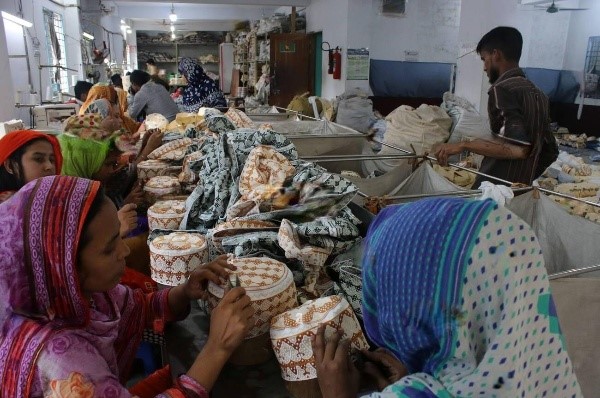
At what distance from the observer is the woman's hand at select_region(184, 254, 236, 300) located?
1.16 m

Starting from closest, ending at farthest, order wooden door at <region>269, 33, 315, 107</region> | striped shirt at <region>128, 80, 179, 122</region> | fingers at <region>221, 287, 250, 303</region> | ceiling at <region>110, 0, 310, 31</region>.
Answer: fingers at <region>221, 287, 250, 303</region> → striped shirt at <region>128, 80, 179, 122</region> → wooden door at <region>269, 33, 315, 107</region> → ceiling at <region>110, 0, 310, 31</region>

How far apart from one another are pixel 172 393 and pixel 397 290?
1.61 ft

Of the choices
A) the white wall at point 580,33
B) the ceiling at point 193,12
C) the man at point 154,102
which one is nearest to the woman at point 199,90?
the man at point 154,102

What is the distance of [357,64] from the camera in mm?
7840

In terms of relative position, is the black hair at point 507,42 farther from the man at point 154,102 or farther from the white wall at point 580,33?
the white wall at point 580,33

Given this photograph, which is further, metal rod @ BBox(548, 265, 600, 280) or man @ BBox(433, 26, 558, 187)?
man @ BBox(433, 26, 558, 187)

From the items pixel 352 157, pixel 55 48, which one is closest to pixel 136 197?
pixel 352 157

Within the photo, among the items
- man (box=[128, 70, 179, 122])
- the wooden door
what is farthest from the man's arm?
→ the wooden door

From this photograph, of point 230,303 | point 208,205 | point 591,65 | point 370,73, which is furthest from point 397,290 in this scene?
point 370,73

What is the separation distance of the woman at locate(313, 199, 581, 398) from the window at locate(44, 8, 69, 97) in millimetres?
6510

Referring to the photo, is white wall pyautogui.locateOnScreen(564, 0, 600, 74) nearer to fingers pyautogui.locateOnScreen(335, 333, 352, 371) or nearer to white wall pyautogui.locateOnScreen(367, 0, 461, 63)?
white wall pyautogui.locateOnScreen(367, 0, 461, 63)

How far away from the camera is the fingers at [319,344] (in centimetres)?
92

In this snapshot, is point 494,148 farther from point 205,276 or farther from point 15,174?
point 15,174

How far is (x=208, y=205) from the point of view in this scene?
5.87 feet
